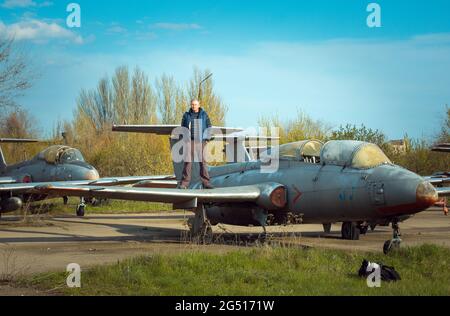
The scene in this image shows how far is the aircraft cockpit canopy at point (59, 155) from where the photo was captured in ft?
88.5

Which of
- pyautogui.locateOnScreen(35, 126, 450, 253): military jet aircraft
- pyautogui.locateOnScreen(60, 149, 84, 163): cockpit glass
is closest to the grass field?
pyautogui.locateOnScreen(35, 126, 450, 253): military jet aircraft

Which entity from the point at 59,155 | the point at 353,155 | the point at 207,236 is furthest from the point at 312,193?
the point at 59,155

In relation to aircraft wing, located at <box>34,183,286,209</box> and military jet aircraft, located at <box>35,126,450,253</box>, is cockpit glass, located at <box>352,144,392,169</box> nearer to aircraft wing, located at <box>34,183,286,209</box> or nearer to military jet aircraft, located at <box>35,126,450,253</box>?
military jet aircraft, located at <box>35,126,450,253</box>

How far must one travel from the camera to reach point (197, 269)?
9586 millimetres

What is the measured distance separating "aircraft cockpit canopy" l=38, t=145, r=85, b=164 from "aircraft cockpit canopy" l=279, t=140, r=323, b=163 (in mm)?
13872

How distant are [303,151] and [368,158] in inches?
76.9

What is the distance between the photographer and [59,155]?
2712 centimetres

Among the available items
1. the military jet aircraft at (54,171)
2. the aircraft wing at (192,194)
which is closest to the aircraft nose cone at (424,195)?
the aircraft wing at (192,194)

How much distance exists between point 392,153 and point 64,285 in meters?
34.3

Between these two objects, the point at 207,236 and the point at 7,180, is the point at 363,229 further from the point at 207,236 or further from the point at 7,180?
the point at 7,180

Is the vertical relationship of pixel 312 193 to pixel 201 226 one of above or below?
above

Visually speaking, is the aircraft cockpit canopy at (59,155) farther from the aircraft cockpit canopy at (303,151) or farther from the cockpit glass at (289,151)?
the aircraft cockpit canopy at (303,151)

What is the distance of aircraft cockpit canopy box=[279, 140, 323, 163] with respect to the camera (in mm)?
15188
